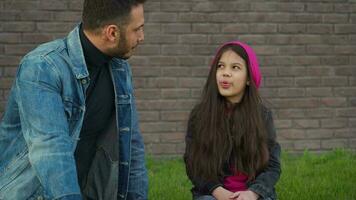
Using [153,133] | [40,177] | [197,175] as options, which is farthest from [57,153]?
[153,133]

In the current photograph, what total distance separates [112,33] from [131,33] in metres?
0.09

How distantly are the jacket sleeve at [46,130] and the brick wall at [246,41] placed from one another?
3.45m

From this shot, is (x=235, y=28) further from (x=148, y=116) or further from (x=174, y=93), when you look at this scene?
(x=148, y=116)

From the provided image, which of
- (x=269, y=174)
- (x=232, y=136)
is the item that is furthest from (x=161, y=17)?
(x=269, y=174)

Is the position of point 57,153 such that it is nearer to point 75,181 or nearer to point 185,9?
point 75,181

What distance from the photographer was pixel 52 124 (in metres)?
2.78

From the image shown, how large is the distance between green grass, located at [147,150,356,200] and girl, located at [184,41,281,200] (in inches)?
40.7

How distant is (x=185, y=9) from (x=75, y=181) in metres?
3.87

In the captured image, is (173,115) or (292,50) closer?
(173,115)

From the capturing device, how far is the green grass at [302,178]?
5.09m

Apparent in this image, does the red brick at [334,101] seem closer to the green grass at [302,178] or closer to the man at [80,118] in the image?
the green grass at [302,178]

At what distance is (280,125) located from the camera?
6.62 metres

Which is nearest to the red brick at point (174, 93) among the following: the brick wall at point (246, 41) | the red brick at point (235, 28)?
the brick wall at point (246, 41)

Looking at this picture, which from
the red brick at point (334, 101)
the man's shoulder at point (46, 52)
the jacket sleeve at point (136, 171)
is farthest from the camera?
the red brick at point (334, 101)
